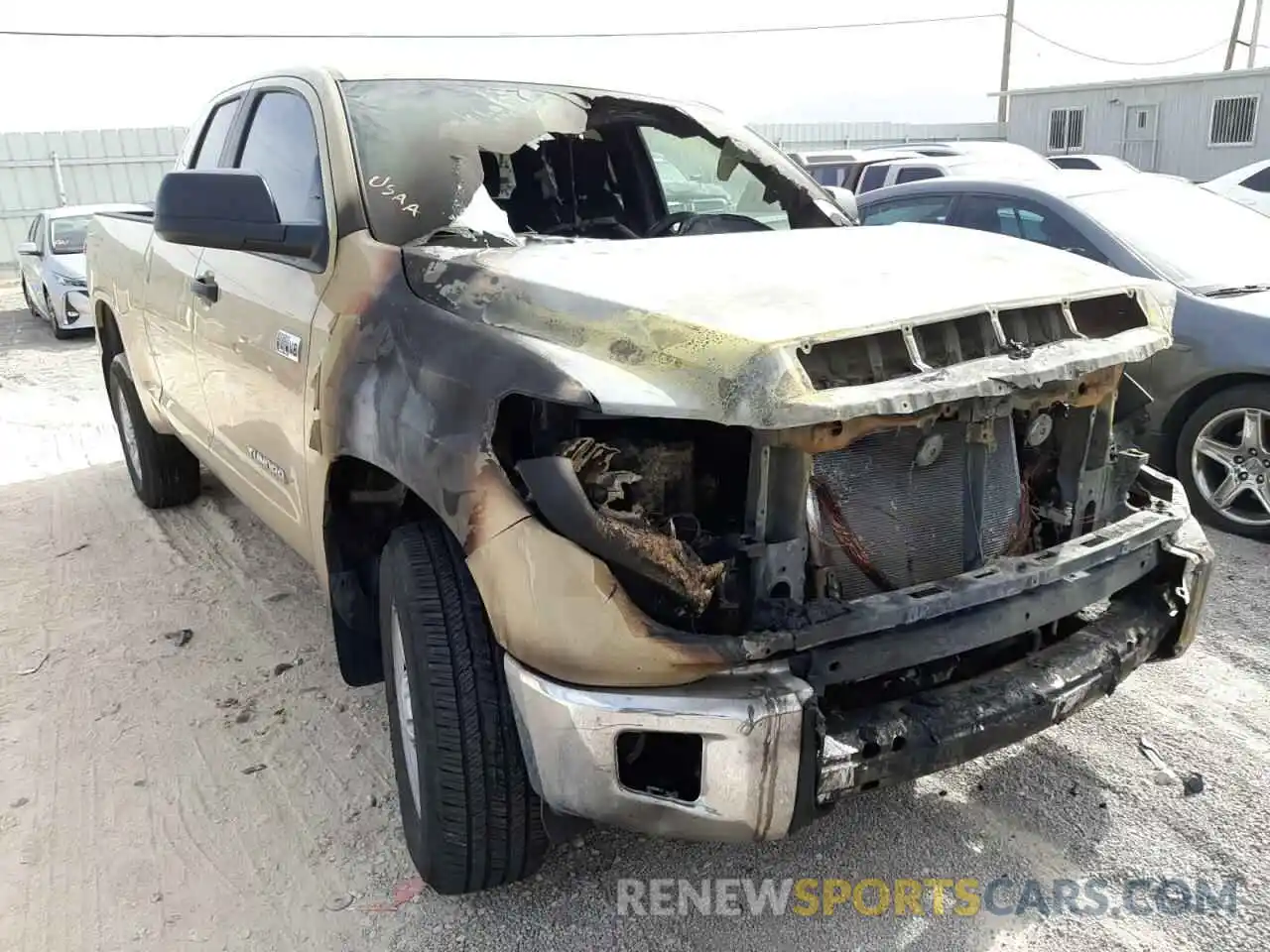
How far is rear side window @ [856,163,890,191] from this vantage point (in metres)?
11.6

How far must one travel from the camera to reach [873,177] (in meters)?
11.8

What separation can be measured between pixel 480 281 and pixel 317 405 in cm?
67

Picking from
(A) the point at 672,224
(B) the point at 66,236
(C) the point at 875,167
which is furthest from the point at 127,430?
(C) the point at 875,167

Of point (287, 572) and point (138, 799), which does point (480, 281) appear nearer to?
point (138, 799)

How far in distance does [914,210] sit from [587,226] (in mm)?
3799

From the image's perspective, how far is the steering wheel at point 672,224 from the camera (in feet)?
12.3

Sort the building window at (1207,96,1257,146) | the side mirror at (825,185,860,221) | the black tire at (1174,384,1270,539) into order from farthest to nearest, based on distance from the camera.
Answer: the building window at (1207,96,1257,146) < the black tire at (1174,384,1270,539) < the side mirror at (825,185,860,221)

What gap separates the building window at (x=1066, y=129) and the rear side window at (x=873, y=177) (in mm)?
15720

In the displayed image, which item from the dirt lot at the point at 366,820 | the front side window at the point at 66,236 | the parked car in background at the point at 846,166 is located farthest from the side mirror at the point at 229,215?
the front side window at the point at 66,236

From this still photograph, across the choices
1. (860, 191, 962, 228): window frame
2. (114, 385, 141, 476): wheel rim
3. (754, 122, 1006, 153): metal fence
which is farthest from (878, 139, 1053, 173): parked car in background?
(114, 385, 141, 476): wheel rim

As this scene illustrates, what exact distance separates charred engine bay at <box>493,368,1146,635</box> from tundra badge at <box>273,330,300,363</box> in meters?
1.02

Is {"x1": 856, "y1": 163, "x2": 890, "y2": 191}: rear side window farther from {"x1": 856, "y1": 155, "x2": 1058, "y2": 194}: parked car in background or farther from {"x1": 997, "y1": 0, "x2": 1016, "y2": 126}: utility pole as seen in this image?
{"x1": 997, "y1": 0, "x2": 1016, "y2": 126}: utility pole

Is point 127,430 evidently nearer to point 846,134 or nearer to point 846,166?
point 846,166

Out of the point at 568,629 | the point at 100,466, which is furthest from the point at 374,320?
the point at 100,466
